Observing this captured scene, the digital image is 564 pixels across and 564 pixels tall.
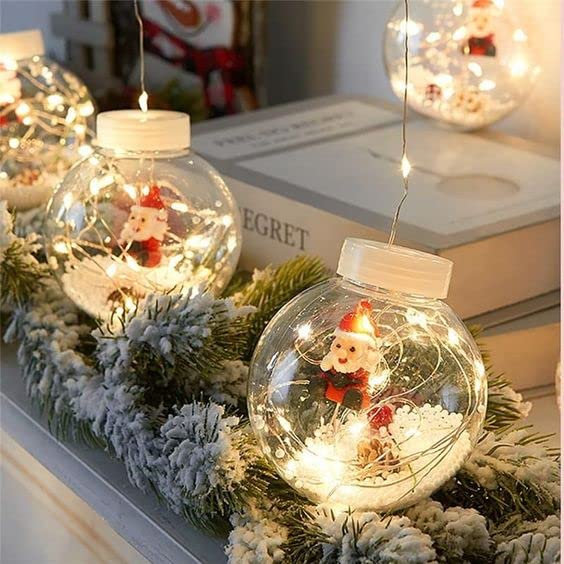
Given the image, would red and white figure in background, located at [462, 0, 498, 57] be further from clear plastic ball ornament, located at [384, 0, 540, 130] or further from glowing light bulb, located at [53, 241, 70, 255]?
glowing light bulb, located at [53, 241, 70, 255]

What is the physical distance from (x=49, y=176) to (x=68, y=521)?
0.32m

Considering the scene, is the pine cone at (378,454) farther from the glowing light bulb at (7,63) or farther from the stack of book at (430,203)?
the glowing light bulb at (7,63)

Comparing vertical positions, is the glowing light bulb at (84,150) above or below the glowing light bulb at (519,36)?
below

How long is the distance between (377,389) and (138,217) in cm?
21

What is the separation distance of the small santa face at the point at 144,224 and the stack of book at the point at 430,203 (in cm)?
14

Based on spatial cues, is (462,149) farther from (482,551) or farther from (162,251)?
(482,551)

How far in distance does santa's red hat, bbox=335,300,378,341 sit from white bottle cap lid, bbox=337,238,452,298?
0.05 feet

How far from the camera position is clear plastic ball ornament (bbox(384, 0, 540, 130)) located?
848 mm

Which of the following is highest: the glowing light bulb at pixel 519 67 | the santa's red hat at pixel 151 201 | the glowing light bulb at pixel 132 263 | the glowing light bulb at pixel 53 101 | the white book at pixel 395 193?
the glowing light bulb at pixel 519 67

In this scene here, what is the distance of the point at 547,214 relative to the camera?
2.32 feet

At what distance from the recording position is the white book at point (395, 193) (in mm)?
677

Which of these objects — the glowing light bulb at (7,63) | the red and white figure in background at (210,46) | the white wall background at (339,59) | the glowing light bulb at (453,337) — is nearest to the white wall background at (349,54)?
the white wall background at (339,59)

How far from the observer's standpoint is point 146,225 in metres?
0.62

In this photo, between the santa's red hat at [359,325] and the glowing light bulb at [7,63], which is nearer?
the santa's red hat at [359,325]
